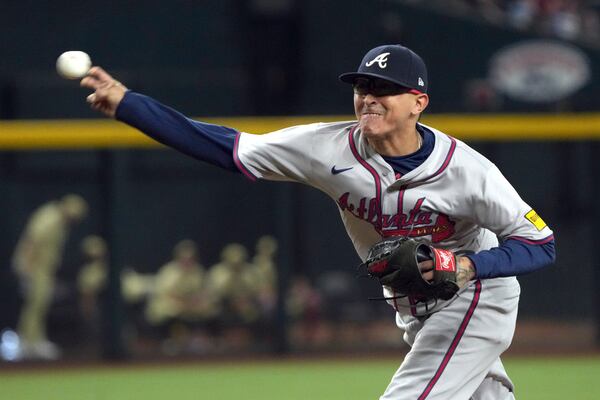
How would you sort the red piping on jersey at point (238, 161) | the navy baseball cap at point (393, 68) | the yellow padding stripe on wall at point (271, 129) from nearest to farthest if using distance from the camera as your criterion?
1. the navy baseball cap at point (393, 68)
2. the red piping on jersey at point (238, 161)
3. the yellow padding stripe on wall at point (271, 129)

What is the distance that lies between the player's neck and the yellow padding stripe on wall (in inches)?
195

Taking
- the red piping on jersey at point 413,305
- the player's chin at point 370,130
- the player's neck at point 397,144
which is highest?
the player's chin at point 370,130

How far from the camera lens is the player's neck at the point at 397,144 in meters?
3.91

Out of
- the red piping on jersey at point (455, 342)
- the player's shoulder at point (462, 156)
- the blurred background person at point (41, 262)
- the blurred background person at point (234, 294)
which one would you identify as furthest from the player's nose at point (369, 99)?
the blurred background person at point (41, 262)

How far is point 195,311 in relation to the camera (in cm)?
910

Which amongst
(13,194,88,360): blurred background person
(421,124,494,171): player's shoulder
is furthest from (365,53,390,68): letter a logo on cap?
(13,194,88,360): blurred background person

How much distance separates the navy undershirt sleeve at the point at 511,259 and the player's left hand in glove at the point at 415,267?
10 cm

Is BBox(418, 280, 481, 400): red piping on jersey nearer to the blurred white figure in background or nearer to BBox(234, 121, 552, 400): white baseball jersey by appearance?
BBox(234, 121, 552, 400): white baseball jersey

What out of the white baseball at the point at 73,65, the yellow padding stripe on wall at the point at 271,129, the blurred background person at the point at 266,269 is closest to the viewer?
the white baseball at the point at 73,65

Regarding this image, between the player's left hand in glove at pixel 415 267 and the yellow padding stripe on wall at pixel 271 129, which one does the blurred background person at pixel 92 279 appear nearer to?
the yellow padding stripe on wall at pixel 271 129

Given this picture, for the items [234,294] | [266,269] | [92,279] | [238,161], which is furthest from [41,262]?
[238,161]

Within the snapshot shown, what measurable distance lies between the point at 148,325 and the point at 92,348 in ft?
1.63

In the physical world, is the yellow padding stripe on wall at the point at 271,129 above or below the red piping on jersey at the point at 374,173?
above

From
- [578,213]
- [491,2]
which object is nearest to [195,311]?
[578,213]
